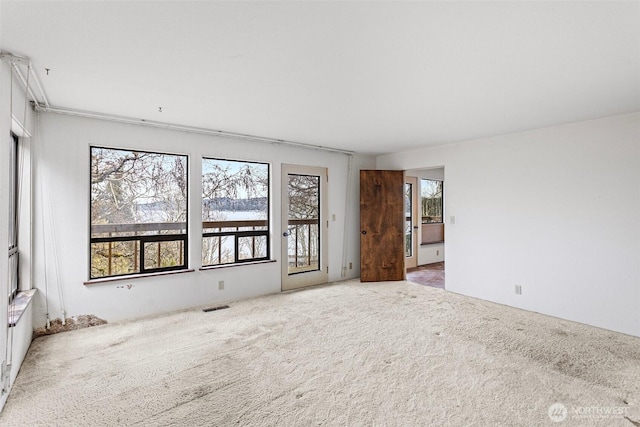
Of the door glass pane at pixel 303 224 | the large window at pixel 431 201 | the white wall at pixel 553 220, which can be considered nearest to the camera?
the white wall at pixel 553 220

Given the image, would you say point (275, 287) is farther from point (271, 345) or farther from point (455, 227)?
point (455, 227)

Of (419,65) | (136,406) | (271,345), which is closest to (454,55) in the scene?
(419,65)

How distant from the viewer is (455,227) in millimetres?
4930

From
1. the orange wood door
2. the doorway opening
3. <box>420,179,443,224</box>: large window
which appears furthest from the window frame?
<box>420,179,443,224</box>: large window

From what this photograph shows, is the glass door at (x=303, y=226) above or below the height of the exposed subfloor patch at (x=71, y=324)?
above

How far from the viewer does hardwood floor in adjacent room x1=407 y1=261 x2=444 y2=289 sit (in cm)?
558

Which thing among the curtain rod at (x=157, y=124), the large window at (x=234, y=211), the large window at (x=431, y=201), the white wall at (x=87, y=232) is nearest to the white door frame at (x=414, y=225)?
the large window at (x=431, y=201)

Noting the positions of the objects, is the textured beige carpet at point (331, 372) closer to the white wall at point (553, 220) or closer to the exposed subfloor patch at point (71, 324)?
the exposed subfloor patch at point (71, 324)

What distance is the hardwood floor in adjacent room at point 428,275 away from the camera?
18.3ft

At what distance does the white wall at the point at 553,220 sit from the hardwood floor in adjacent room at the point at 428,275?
64 centimetres

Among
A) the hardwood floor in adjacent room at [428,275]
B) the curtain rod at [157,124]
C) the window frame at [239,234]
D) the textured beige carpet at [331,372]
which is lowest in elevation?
the textured beige carpet at [331,372]

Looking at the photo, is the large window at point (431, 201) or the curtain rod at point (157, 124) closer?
the curtain rod at point (157, 124)

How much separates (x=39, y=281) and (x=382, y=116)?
3985 millimetres

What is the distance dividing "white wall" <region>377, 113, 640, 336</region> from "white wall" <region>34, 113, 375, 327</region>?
2.91 metres
